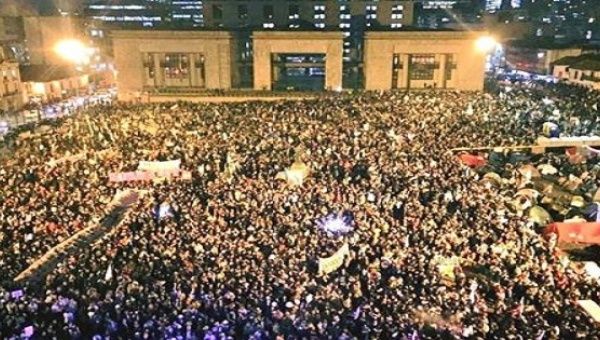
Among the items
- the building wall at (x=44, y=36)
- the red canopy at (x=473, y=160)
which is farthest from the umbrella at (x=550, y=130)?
the building wall at (x=44, y=36)

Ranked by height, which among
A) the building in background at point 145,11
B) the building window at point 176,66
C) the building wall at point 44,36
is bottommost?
the building window at point 176,66

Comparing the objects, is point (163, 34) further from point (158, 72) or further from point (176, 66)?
point (158, 72)

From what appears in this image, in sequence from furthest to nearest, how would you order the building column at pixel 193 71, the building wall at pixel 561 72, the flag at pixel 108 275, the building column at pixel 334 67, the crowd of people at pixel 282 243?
1. the building wall at pixel 561 72
2. the building column at pixel 193 71
3. the building column at pixel 334 67
4. the flag at pixel 108 275
5. the crowd of people at pixel 282 243

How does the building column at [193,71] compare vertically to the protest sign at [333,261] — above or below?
above

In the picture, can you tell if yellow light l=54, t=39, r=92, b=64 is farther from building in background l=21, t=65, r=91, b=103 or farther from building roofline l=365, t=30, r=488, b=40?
building roofline l=365, t=30, r=488, b=40

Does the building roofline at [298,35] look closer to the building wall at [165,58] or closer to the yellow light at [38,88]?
the building wall at [165,58]

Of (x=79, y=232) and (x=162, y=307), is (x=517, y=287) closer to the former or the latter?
(x=162, y=307)

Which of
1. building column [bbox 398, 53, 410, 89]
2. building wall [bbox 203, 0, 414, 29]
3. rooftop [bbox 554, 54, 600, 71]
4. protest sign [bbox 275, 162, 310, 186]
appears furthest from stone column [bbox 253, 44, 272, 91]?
rooftop [bbox 554, 54, 600, 71]
